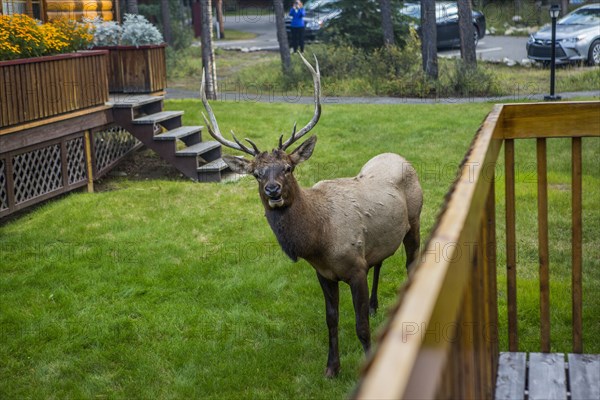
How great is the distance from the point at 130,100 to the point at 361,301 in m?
8.95

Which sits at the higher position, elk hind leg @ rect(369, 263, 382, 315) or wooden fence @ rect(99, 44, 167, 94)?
wooden fence @ rect(99, 44, 167, 94)

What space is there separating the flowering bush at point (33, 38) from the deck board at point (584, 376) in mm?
8982

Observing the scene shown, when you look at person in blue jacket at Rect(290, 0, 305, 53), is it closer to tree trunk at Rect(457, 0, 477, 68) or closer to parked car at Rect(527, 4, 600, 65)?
parked car at Rect(527, 4, 600, 65)

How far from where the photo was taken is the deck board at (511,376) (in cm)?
462

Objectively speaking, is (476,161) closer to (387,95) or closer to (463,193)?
(463,193)

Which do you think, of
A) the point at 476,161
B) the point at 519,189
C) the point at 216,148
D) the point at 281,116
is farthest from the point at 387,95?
the point at 476,161

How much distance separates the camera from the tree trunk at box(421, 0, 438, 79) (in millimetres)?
19859

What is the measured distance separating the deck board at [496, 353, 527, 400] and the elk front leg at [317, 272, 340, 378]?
65.6 inches

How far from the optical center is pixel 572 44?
2300cm

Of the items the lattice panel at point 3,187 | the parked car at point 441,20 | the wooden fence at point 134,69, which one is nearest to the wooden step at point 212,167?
the wooden fence at point 134,69

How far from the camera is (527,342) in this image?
688 centimetres

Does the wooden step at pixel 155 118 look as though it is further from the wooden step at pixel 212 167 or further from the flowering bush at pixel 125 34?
the flowering bush at pixel 125 34

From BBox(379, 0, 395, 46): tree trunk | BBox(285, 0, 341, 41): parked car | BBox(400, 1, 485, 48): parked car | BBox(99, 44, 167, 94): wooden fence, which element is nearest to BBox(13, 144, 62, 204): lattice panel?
BBox(99, 44, 167, 94): wooden fence

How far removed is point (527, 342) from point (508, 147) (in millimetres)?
2200
